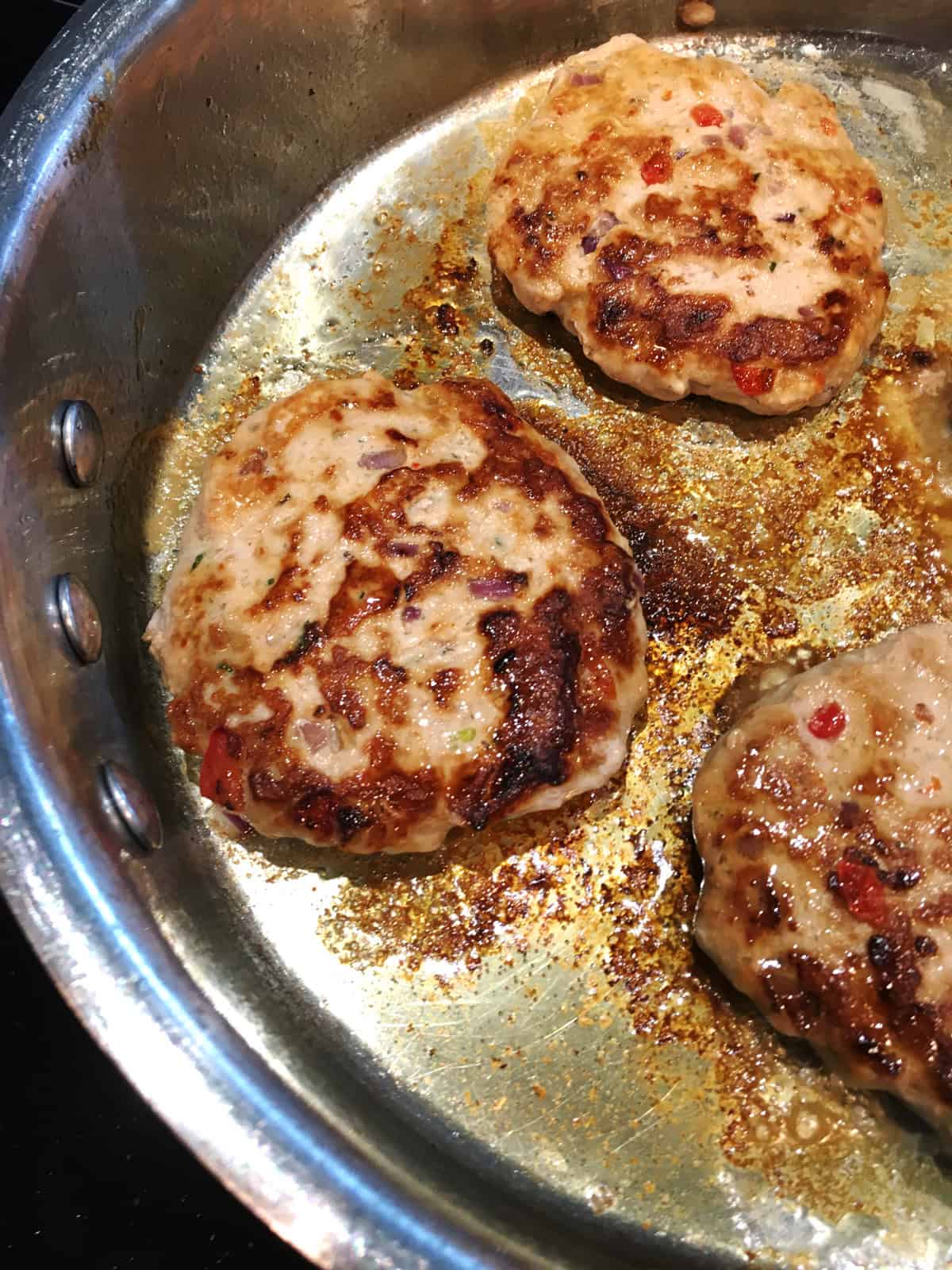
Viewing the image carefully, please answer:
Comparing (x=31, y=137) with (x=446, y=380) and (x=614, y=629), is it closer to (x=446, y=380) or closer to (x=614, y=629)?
(x=446, y=380)

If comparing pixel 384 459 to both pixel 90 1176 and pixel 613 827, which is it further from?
pixel 90 1176

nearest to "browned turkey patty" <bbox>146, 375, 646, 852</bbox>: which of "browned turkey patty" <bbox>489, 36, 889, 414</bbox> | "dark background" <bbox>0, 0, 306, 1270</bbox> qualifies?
"browned turkey patty" <bbox>489, 36, 889, 414</bbox>

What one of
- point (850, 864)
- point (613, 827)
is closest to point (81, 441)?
point (613, 827)

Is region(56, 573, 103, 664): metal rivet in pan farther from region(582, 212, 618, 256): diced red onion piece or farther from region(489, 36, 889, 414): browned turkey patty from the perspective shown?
region(582, 212, 618, 256): diced red onion piece

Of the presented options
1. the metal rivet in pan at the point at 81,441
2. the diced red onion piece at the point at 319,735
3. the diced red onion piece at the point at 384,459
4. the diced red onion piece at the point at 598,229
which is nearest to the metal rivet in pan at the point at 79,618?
the metal rivet in pan at the point at 81,441

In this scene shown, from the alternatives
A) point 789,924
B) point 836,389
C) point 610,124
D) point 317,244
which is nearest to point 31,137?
point 317,244

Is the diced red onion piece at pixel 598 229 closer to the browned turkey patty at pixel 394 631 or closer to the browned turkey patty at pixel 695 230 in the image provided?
the browned turkey patty at pixel 695 230
